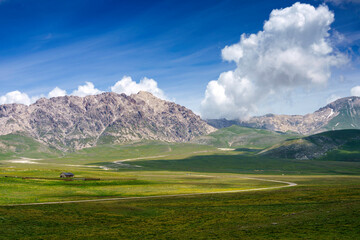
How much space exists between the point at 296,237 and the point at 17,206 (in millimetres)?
54859

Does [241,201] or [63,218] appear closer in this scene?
[63,218]

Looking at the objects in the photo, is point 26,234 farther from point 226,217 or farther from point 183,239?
point 226,217

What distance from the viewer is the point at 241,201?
68.3 metres

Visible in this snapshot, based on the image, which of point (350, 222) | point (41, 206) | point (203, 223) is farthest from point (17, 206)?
point (350, 222)

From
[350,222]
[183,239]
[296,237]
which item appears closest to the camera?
[296,237]

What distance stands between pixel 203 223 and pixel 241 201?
24863 millimetres

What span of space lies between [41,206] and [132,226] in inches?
1036

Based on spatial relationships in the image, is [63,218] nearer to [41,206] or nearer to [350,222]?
[41,206]

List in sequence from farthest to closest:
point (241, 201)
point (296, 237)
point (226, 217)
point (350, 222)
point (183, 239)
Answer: point (241, 201) < point (226, 217) < point (350, 222) < point (183, 239) < point (296, 237)

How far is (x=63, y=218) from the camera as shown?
50094 mm

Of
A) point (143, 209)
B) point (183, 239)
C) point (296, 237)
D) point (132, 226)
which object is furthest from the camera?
point (143, 209)

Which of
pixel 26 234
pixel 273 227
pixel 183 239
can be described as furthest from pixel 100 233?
pixel 273 227

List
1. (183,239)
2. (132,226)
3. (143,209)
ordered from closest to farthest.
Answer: (183,239), (132,226), (143,209)

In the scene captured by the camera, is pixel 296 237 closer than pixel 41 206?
Yes
